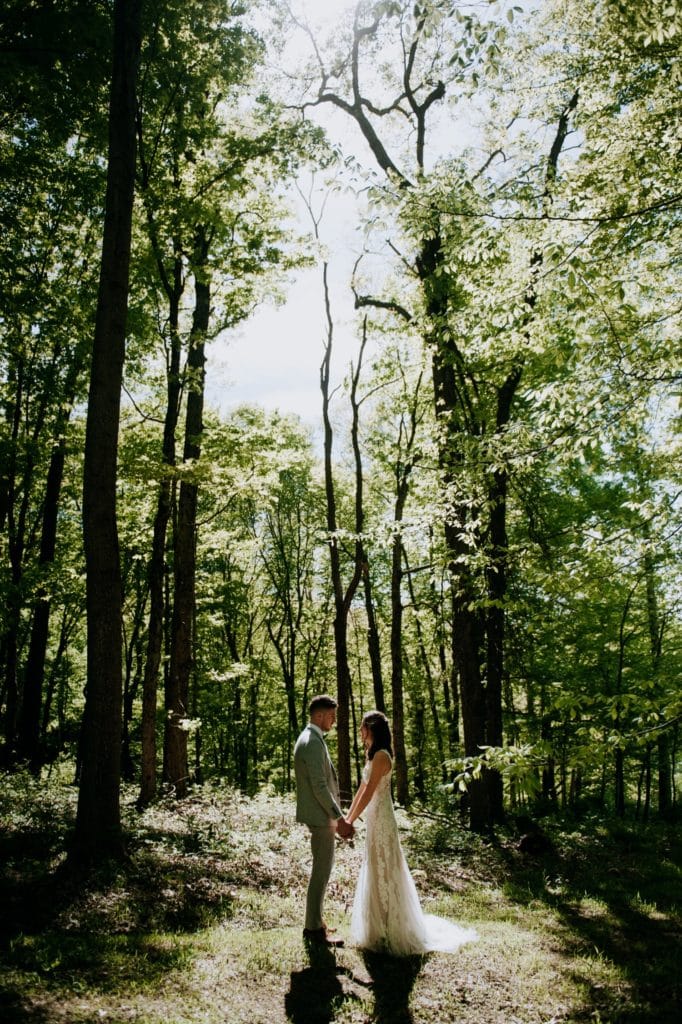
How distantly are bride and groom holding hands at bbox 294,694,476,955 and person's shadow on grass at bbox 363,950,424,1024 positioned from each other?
0.14m

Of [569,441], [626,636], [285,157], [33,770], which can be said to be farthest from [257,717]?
[569,441]

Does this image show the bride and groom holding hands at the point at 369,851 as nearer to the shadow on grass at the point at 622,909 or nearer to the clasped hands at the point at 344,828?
the clasped hands at the point at 344,828

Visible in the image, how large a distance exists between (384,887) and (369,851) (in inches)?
12.9

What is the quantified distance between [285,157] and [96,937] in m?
13.5

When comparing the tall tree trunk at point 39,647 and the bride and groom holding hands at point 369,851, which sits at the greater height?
the tall tree trunk at point 39,647

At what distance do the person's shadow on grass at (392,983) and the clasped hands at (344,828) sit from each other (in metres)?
1.04

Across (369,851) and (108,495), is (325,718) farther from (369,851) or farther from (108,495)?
(108,495)

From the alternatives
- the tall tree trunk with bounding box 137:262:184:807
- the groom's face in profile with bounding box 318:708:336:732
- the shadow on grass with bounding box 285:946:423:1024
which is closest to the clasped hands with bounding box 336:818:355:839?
the groom's face in profile with bounding box 318:708:336:732

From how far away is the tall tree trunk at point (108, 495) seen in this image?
7211 millimetres

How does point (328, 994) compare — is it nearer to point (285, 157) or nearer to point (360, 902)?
point (360, 902)

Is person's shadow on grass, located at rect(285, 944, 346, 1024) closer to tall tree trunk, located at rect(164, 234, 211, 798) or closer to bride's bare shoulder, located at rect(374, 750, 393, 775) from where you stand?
bride's bare shoulder, located at rect(374, 750, 393, 775)

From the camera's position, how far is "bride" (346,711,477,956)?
559 centimetres

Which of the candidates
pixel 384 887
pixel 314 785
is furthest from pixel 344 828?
pixel 384 887

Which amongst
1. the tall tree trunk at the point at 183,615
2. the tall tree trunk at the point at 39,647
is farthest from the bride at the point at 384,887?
the tall tree trunk at the point at 39,647
